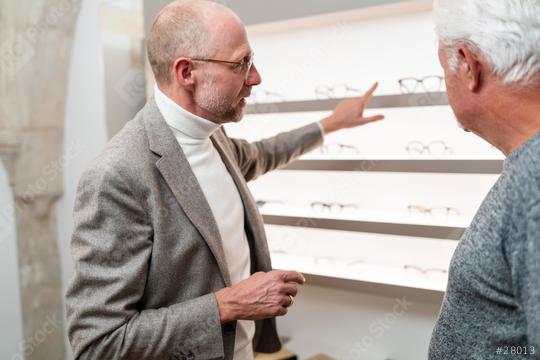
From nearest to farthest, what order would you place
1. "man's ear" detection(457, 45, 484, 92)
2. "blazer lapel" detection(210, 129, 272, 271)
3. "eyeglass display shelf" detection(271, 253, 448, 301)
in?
"man's ear" detection(457, 45, 484, 92)
"blazer lapel" detection(210, 129, 272, 271)
"eyeglass display shelf" detection(271, 253, 448, 301)

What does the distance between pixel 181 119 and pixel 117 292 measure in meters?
0.47

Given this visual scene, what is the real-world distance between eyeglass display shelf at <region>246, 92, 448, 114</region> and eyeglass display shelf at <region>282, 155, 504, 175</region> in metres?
0.19

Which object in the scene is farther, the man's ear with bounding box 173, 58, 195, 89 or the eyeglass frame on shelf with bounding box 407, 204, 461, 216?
the eyeglass frame on shelf with bounding box 407, 204, 461, 216

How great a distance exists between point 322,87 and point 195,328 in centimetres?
129

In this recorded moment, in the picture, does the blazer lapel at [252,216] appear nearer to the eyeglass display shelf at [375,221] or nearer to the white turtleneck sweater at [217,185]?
the white turtleneck sweater at [217,185]

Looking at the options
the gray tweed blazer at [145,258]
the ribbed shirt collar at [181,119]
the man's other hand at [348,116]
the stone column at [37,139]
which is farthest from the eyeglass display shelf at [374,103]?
the stone column at [37,139]

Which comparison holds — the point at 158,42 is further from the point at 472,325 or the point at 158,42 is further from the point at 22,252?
the point at 22,252

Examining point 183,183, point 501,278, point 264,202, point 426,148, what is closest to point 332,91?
point 426,148

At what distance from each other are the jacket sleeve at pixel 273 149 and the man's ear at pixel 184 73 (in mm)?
386

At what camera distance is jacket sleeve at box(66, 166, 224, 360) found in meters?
1.12

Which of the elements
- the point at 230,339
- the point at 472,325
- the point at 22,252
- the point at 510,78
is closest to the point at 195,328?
the point at 230,339

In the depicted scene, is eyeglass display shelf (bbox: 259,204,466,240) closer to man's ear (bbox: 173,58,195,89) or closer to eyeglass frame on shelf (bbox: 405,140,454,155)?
eyeglass frame on shelf (bbox: 405,140,454,155)

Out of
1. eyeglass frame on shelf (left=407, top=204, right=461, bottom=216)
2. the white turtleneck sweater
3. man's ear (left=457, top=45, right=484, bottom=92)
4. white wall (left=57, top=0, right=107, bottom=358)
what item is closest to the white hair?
man's ear (left=457, top=45, right=484, bottom=92)

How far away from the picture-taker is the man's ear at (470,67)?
818mm
